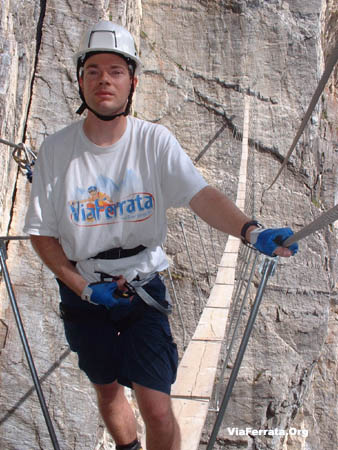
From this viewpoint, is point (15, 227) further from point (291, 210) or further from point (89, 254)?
point (291, 210)

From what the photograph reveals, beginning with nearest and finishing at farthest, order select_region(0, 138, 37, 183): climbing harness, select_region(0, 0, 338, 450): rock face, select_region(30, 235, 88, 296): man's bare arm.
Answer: select_region(30, 235, 88, 296): man's bare arm < select_region(0, 138, 37, 183): climbing harness < select_region(0, 0, 338, 450): rock face

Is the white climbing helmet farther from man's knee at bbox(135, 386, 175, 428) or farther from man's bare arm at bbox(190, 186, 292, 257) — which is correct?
man's knee at bbox(135, 386, 175, 428)

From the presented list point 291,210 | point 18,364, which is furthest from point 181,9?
point 18,364

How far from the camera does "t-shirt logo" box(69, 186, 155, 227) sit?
1.01m

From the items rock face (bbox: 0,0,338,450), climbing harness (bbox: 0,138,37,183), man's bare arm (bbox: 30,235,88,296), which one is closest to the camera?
man's bare arm (bbox: 30,235,88,296)

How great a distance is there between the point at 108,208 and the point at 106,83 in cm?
25

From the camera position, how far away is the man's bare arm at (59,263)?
1.05m

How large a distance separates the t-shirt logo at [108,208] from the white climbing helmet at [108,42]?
0.29 metres

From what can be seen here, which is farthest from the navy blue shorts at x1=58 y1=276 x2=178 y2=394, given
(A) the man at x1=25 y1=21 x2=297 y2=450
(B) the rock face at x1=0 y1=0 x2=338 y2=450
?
(B) the rock face at x1=0 y1=0 x2=338 y2=450

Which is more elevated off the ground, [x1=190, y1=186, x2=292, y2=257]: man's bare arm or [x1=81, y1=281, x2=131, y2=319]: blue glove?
[x1=190, y1=186, x2=292, y2=257]: man's bare arm

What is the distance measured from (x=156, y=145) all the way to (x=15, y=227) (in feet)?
4.28

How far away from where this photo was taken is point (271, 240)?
838 millimetres

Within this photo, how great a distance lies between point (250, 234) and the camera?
2.92ft

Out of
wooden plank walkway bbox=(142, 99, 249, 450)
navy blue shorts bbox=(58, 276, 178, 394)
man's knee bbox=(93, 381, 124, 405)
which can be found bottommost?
wooden plank walkway bbox=(142, 99, 249, 450)
